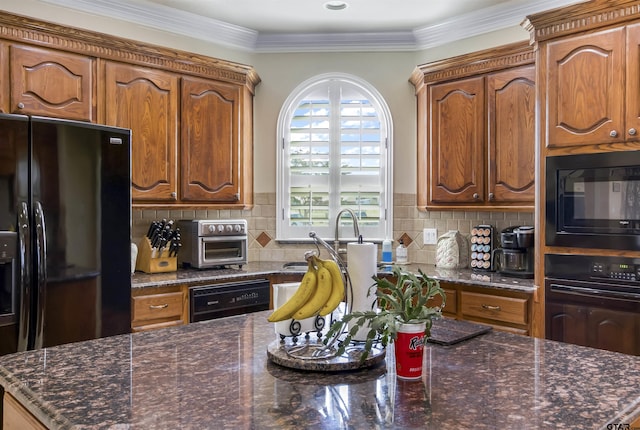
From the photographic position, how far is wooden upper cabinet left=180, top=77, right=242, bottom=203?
11.8 ft

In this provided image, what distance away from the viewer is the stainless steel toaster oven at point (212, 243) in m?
3.54

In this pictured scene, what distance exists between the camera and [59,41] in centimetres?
301

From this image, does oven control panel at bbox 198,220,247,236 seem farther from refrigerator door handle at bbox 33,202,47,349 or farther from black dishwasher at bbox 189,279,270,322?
refrigerator door handle at bbox 33,202,47,349

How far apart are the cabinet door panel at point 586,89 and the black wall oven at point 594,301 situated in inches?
25.4

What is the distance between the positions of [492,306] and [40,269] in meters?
2.44

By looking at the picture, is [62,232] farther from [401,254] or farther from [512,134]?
[512,134]

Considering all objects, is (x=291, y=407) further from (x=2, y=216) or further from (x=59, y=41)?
(x=59, y=41)

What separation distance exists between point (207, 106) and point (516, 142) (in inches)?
82.0

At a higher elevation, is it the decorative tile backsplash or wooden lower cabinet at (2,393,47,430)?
the decorative tile backsplash

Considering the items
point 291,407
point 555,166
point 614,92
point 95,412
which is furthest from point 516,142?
point 95,412

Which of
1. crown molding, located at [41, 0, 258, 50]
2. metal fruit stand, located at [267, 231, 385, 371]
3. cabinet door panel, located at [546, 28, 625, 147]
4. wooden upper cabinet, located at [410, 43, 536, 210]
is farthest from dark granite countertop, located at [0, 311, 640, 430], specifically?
crown molding, located at [41, 0, 258, 50]

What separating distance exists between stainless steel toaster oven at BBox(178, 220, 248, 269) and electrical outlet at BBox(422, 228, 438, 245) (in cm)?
138

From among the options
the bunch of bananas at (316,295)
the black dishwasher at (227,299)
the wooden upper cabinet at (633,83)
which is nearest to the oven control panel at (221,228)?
the black dishwasher at (227,299)

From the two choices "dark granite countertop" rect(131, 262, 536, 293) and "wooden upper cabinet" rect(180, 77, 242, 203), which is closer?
"dark granite countertop" rect(131, 262, 536, 293)
